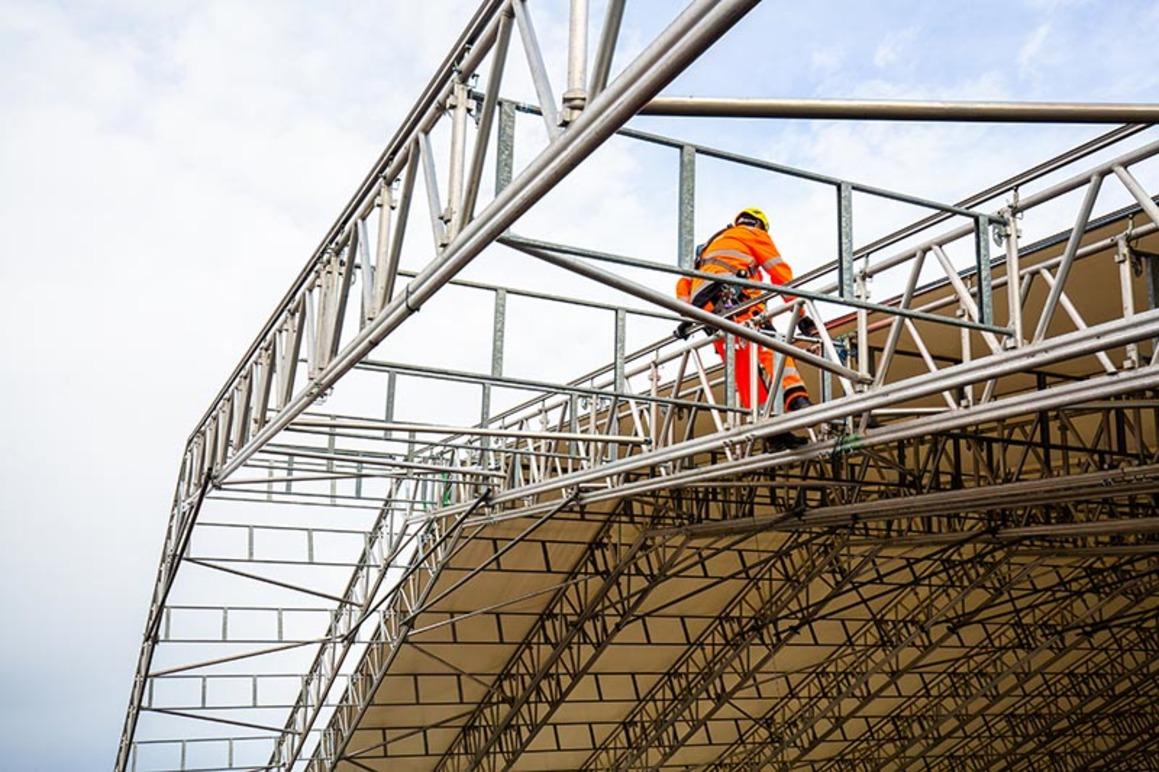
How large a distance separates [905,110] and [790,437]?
285 inches

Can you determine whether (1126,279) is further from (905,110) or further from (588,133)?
(588,133)

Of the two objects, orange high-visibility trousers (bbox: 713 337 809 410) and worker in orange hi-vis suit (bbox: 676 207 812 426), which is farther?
orange high-visibility trousers (bbox: 713 337 809 410)

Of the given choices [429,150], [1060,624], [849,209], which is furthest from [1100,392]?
[1060,624]

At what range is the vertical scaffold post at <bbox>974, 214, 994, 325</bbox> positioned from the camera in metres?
9.60

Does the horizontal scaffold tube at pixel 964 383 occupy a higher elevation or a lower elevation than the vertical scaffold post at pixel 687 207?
lower

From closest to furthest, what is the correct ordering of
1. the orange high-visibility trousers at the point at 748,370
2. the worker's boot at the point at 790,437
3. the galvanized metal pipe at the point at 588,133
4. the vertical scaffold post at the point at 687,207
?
1. the galvanized metal pipe at the point at 588,133
2. the vertical scaffold post at the point at 687,207
3. the worker's boot at the point at 790,437
4. the orange high-visibility trousers at the point at 748,370

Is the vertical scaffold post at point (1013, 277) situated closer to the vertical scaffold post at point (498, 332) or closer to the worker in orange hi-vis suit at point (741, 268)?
the worker in orange hi-vis suit at point (741, 268)

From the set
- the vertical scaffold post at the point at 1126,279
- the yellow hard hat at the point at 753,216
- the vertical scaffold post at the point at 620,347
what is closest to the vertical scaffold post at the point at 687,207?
the vertical scaffold post at the point at 1126,279

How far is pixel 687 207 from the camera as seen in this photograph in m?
7.89

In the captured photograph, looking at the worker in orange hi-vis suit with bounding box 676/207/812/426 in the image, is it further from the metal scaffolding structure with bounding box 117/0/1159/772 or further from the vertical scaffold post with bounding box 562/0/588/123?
the vertical scaffold post with bounding box 562/0/588/123

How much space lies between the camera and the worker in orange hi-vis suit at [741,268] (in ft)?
38.3

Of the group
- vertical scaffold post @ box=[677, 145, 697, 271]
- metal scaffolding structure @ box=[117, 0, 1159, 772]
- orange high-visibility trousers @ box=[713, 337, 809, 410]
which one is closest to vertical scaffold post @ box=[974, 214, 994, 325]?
metal scaffolding structure @ box=[117, 0, 1159, 772]

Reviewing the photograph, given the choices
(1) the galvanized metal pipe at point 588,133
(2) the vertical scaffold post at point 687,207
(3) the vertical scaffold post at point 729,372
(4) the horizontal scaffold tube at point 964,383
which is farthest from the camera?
(3) the vertical scaffold post at point 729,372

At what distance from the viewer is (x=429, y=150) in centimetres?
935
